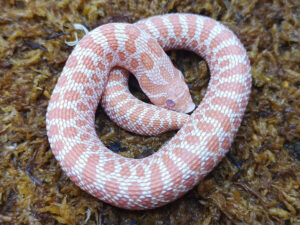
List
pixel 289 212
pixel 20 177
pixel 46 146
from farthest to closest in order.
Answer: pixel 46 146, pixel 20 177, pixel 289 212

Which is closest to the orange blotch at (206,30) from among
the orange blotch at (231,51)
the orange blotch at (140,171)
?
the orange blotch at (231,51)

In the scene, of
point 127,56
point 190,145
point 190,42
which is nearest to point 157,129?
point 190,145

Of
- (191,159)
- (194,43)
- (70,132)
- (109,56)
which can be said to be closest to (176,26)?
(194,43)

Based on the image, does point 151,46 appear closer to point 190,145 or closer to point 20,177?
point 190,145

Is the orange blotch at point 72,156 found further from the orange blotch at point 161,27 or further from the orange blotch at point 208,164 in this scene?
the orange blotch at point 161,27

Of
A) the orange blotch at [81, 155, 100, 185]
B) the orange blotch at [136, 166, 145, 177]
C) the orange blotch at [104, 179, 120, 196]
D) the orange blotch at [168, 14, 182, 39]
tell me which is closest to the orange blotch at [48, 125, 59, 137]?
the orange blotch at [81, 155, 100, 185]

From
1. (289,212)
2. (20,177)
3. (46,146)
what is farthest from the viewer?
(46,146)

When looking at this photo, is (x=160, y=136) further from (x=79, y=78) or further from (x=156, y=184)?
(x=79, y=78)
